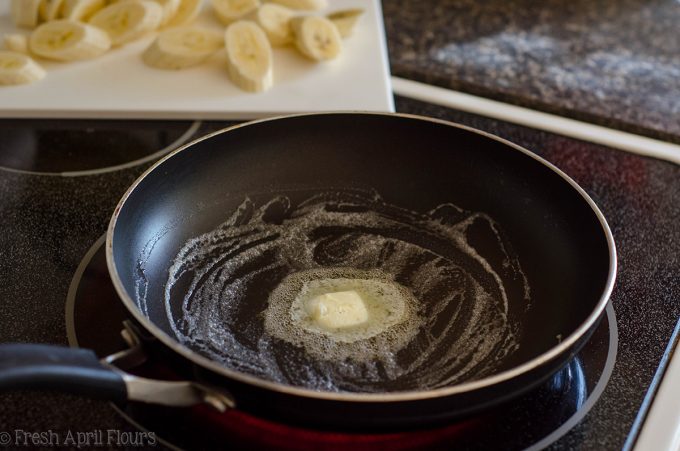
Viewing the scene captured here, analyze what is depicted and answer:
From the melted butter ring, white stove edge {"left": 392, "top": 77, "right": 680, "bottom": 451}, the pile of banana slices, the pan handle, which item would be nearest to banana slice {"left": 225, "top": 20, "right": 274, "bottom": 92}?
the pile of banana slices

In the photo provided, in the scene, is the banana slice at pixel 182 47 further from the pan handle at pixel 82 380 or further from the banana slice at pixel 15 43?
the pan handle at pixel 82 380

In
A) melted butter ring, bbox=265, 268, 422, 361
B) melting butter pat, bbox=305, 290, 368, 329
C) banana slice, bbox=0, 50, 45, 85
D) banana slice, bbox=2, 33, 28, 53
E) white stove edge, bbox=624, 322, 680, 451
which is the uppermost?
banana slice, bbox=2, 33, 28, 53

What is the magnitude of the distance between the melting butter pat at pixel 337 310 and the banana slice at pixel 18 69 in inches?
24.5

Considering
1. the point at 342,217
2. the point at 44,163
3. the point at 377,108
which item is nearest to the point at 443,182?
the point at 342,217

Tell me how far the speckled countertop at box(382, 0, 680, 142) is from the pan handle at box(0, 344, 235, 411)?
807 millimetres

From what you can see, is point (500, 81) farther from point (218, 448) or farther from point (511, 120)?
point (218, 448)

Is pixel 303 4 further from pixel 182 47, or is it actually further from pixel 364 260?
pixel 364 260

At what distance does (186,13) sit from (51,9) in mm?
208

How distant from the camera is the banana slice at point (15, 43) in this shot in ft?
3.87

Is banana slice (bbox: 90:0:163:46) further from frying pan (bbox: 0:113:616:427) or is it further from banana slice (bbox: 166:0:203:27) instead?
frying pan (bbox: 0:113:616:427)

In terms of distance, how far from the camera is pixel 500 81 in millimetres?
1265

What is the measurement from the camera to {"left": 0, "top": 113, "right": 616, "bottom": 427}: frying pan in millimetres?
563

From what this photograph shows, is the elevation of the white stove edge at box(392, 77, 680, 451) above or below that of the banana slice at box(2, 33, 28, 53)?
below

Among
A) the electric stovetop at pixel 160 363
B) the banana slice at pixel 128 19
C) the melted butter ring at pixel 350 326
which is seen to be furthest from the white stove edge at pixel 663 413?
the banana slice at pixel 128 19
